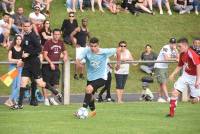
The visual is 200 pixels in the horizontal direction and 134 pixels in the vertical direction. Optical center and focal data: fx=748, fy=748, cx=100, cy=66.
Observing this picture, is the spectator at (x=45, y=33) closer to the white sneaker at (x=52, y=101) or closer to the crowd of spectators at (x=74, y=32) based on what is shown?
the crowd of spectators at (x=74, y=32)

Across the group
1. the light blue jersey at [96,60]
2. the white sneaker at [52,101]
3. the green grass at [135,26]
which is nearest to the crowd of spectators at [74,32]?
the white sneaker at [52,101]

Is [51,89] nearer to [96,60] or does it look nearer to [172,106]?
[96,60]

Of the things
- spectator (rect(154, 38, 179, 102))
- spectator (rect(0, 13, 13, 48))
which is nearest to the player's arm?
→ spectator (rect(0, 13, 13, 48))

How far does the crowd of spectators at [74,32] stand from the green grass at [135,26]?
306 mm

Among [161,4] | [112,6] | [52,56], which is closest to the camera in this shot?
[52,56]

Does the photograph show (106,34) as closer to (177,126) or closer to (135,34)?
(135,34)

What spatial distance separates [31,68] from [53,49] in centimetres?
188

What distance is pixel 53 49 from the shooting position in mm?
20562

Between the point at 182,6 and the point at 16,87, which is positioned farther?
the point at 182,6

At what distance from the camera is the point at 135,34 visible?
1168 inches

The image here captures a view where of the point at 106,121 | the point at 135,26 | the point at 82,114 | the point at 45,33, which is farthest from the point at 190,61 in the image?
the point at 135,26

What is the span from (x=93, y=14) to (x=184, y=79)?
1209 cm

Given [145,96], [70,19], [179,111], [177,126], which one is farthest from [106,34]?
[177,126]

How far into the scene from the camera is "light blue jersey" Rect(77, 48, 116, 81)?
1689cm
